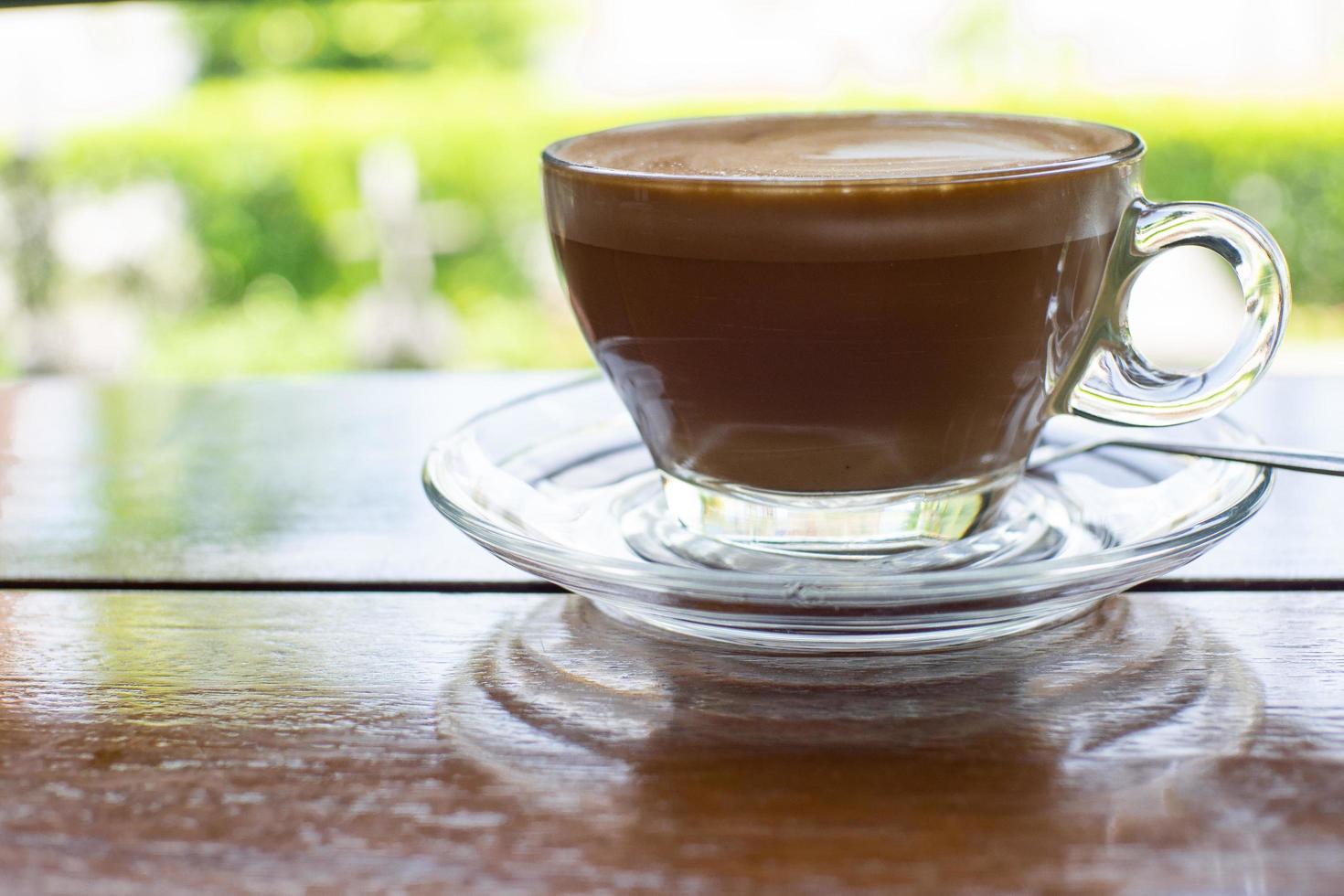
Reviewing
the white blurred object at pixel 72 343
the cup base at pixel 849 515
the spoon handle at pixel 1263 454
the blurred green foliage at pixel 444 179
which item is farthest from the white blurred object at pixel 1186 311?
the cup base at pixel 849 515

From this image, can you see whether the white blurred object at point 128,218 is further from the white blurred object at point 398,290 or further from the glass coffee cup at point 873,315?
the glass coffee cup at point 873,315

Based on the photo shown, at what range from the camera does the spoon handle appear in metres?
0.56

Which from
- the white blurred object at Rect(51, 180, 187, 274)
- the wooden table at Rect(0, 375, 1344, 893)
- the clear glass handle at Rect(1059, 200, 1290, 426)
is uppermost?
the clear glass handle at Rect(1059, 200, 1290, 426)

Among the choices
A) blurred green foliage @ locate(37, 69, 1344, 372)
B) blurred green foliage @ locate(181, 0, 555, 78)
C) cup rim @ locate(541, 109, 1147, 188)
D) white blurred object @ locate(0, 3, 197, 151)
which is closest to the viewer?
cup rim @ locate(541, 109, 1147, 188)

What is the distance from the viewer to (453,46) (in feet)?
18.4

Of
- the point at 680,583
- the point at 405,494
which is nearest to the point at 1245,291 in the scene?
the point at 680,583

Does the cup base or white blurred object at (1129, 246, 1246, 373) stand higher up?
the cup base

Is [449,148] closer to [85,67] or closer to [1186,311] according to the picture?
[85,67]

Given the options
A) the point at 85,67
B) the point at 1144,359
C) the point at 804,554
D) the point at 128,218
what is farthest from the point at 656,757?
the point at 85,67

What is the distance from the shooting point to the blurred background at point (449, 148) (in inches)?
161

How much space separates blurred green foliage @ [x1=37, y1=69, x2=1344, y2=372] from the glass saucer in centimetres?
347

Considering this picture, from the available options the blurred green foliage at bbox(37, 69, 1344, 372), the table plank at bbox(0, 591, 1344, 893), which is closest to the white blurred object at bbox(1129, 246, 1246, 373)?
the blurred green foliage at bbox(37, 69, 1344, 372)

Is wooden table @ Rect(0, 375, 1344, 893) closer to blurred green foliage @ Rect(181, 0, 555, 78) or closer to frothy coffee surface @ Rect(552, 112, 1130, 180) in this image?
frothy coffee surface @ Rect(552, 112, 1130, 180)

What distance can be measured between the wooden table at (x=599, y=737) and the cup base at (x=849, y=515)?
0.26 ft
